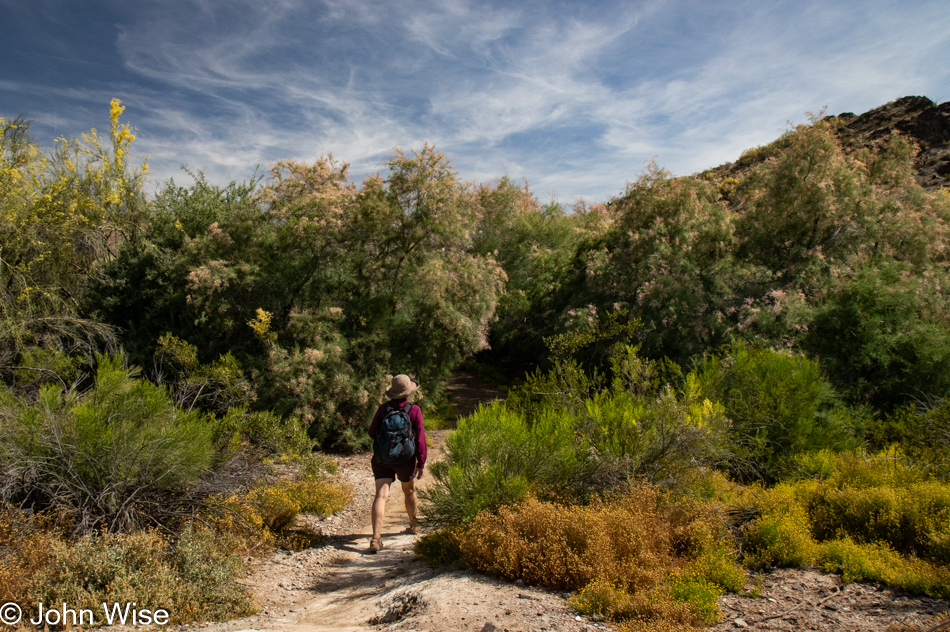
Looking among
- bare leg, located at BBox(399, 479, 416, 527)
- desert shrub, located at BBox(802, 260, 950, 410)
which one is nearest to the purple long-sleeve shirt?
bare leg, located at BBox(399, 479, 416, 527)

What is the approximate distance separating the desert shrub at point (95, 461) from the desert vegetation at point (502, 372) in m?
0.03

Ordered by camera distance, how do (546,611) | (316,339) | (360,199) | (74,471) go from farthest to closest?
(360,199), (316,339), (74,471), (546,611)

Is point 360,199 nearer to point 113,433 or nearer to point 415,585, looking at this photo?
point 113,433

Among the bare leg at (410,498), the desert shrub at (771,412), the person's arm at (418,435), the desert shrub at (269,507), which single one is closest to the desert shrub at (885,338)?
the desert shrub at (771,412)

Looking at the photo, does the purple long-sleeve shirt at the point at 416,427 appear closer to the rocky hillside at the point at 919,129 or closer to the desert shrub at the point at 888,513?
the desert shrub at the point at 888,513

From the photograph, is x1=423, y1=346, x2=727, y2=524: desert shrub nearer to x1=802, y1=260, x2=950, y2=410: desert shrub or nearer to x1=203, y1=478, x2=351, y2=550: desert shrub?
x1=203, y1=478, x2=351, y2=550: desert shrub

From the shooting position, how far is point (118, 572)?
3727mm

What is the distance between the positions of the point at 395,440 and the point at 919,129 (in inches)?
1091

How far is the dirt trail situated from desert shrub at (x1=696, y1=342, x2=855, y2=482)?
227 cm

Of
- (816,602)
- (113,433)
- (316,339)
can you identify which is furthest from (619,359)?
(113,433)

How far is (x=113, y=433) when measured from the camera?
4797 mm

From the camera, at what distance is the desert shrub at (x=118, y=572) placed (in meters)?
3.53

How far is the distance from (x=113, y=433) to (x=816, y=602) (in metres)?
5.76

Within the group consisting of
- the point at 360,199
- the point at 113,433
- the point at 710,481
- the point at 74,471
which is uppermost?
the point at 360,199
